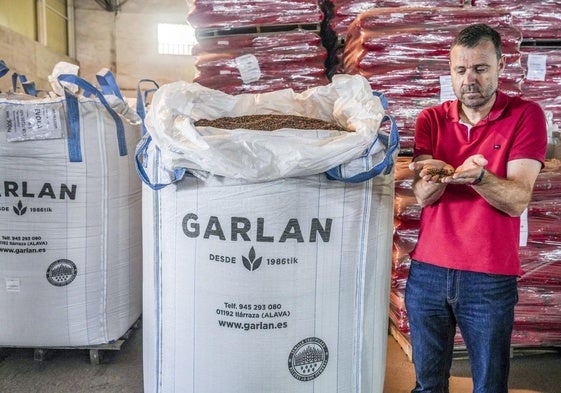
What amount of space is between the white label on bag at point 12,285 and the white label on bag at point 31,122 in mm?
701

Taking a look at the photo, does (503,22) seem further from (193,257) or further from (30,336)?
(30,336)

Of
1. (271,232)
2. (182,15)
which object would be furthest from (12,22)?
(271,232)

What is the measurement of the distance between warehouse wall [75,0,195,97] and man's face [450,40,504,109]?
396 inches

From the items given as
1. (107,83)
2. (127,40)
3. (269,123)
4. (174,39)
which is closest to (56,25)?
(127,40)

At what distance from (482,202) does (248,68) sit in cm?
197

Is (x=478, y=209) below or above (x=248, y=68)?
below

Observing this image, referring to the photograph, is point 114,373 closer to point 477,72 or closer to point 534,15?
point 477,72

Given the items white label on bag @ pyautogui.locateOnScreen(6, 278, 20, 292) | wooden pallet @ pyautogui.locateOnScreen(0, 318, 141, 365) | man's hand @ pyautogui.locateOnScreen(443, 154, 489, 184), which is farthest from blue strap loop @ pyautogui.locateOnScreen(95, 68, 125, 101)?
man's hand @ pyautogui.locateOnScreen(443, 154, 489, 184)

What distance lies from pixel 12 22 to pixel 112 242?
317 inches

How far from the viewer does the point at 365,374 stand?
1.86 metres

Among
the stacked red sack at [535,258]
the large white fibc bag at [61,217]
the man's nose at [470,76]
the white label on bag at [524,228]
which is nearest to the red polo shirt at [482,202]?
the man's nose at [470,76]

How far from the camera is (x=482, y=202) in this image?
5.69 ft

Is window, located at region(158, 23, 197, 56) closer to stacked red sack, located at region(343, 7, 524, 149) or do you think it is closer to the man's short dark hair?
stacked red sack, located at region(343, 7, 524, 149)

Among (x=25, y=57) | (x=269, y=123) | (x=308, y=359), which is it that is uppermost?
(x=25, y=57)
